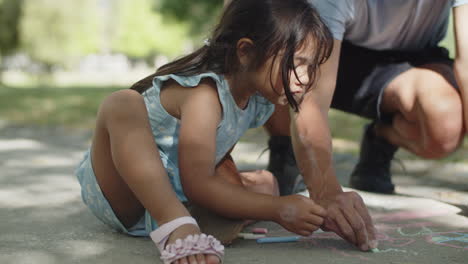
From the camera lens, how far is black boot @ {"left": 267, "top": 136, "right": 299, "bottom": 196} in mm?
2279

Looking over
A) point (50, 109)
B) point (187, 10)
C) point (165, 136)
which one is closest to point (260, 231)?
point (165, 136)

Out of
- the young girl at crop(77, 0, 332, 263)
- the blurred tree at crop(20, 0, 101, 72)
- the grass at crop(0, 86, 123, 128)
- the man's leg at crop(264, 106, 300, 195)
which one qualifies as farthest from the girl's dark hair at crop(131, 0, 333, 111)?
the blurred tree at crop(20, 0, 101, 72)

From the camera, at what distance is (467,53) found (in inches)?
79.1

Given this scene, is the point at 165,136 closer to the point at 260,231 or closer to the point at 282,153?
the point at 260,231

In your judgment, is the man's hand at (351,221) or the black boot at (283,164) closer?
the man's hand at (351,221)

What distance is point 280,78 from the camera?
164cm

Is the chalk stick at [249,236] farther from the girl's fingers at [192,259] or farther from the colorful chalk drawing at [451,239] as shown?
the colorful chalk drawing at [451,239]

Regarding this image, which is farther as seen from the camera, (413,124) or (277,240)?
(413,124)

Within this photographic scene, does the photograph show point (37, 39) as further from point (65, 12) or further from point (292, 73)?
point (292, 73)

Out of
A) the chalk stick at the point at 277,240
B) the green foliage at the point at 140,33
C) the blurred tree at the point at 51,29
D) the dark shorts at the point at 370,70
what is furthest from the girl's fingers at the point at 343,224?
the green foliage at the point at 140,33

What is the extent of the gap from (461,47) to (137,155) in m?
1.21

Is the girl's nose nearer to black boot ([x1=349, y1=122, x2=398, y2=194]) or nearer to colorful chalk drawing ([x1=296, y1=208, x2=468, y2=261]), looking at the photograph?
colorful chalk drawing ([x1=296, y1=208, x2=468, y2=261])

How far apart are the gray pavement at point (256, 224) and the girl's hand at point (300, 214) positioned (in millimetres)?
77

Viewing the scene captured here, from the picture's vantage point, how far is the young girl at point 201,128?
1.50 m
